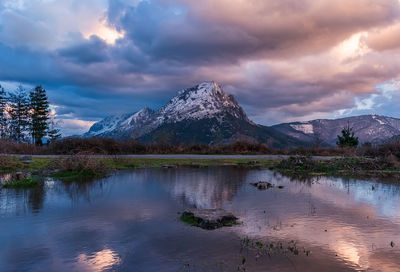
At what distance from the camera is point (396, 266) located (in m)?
6.39

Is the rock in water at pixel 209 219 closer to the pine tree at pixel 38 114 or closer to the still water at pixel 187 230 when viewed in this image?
the still water at pixel 187 230

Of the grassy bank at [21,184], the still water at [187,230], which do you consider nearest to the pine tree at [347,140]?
the still water at [187,230]

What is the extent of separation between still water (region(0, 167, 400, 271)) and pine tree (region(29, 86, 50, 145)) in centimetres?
6274

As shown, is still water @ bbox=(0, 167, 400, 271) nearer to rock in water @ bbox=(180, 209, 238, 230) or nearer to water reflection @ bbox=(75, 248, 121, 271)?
water reflection @ bbox=(75, 248, 121, 271)

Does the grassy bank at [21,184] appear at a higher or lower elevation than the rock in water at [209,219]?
higher

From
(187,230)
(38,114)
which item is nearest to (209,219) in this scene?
(187,230)

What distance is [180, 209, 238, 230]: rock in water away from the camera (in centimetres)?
910

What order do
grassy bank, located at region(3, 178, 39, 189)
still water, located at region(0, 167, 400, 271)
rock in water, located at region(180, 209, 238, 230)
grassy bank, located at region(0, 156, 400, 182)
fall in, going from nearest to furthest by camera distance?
still water, located at region(0, 167, 400, 271) → rock in water, located at region(180, 209, 238, 230) → grassy bank, located at region(3, 178, 39, 189) → grassy bank, located at region(0, 156, 400, 182)

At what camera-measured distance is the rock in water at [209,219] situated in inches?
358

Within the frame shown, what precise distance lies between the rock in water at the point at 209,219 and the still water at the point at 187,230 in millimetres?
350

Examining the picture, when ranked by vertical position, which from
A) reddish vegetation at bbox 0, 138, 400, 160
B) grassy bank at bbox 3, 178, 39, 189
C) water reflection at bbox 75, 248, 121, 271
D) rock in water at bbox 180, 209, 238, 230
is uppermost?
reddish vegetation at bbox 0, 138, 400, 160

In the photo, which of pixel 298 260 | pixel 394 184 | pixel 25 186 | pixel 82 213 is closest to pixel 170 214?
pixel 82 213

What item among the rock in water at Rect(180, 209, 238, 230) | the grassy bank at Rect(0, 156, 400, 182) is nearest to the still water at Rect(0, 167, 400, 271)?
the rock in water at Rect(180, 209, 238, 230)

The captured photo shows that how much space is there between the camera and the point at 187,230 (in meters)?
8.70
